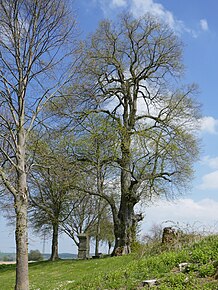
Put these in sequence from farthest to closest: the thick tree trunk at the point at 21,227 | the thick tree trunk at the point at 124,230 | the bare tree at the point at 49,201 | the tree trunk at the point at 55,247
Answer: the tree trunk at the point at 55,247 → the bare tree at the point at 49,201 → the thick tree trunk at the point at 124,230 → the thick tree trunk at the point at 21,227

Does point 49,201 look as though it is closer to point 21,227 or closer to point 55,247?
point 55,247

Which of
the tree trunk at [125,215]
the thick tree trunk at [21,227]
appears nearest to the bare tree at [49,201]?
the tree trunk at [125,215]

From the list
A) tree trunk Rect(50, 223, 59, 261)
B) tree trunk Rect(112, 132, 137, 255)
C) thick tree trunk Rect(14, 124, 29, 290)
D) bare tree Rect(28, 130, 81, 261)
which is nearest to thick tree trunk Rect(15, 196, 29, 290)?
thick tree trunk Rect(14, 124, 29, 290)

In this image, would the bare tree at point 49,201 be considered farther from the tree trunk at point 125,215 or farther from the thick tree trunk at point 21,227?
the thick tree trunk at point 21,227

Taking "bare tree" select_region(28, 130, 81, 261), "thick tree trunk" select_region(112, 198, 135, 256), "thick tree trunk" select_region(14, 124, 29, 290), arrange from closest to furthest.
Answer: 1. "thick tree trunk" select_region(14, 124, 29, 290)
2. "thick tree trunk" select_region(112, 198, 135, 256)
3. "bare tree" select_region(28, 130, 81, 261)

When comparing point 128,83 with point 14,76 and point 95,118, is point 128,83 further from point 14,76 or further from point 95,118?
point 14,76

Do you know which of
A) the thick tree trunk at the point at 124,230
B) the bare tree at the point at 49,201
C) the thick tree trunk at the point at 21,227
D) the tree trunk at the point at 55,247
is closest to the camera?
the thick tree trunk at the point at 21,227

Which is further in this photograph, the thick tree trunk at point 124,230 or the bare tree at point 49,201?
the bare tree at point 49,201

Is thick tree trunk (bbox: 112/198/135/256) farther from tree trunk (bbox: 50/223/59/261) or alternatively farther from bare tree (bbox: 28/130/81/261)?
tree trunk (bbox: 50/223/59/261)

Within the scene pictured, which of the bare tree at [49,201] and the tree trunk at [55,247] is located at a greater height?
the bare tree at [49,201]

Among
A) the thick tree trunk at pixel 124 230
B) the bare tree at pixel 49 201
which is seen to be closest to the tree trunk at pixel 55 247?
the bare tree at pixel 49 201

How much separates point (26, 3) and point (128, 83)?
1040cm

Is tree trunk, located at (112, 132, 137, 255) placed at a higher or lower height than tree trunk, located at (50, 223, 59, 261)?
higher

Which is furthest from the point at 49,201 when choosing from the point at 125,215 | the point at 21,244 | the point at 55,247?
the point at 21,244
